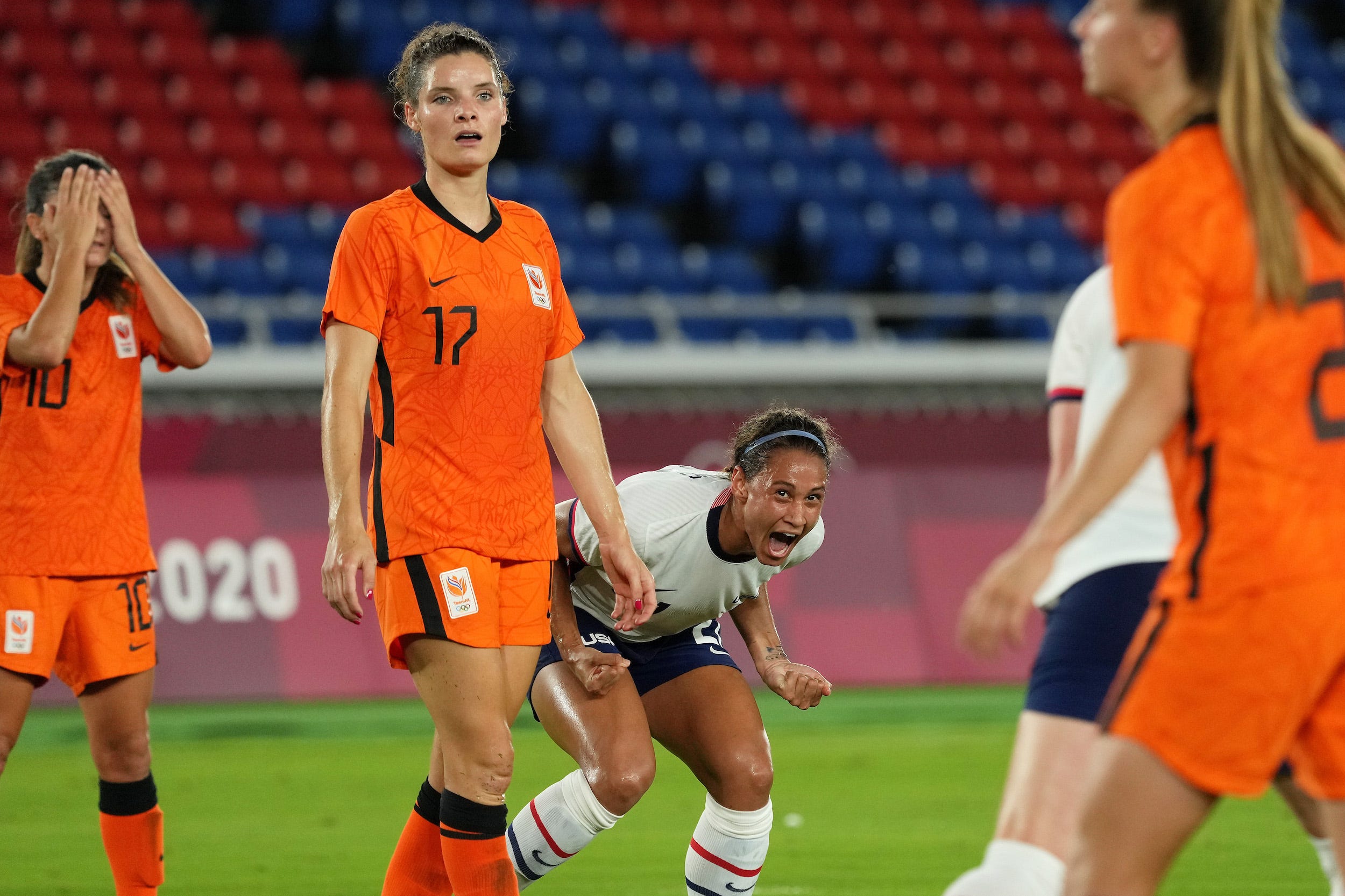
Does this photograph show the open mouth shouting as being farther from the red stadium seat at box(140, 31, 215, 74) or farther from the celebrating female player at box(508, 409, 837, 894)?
the red stadium seat at box(140, 31, 215, 74)

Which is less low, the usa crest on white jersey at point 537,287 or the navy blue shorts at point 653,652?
Answer: the usa crest on white jersey at point 537,287

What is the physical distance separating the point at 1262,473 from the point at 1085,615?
1077 millimetres

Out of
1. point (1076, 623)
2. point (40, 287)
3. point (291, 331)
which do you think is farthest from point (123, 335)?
point (291, 331)

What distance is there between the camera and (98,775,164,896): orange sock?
15.3 feet

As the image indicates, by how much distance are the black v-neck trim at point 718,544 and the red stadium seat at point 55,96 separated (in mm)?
12089

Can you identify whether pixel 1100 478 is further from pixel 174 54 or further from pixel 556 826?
pixel 174 54

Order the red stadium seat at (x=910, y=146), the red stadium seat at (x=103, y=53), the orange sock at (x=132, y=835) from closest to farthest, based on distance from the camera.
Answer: the orange sock at (x=132, y=835), the red stadium seat at (x=103, y=53), the red stadium seat at (x=910, y=146)

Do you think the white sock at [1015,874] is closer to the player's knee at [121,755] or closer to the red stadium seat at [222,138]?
the player's knee at [121,755]

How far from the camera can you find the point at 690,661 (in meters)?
5.12

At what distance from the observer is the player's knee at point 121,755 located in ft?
15.4

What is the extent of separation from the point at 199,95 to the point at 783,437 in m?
12.9

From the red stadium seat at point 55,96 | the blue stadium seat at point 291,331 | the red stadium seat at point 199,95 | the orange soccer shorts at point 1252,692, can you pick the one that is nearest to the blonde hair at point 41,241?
the orange soccer shorts at point 1252,692

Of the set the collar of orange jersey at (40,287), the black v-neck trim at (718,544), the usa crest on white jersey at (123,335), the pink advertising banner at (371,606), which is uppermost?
the collar of orange jersey at (40,287)

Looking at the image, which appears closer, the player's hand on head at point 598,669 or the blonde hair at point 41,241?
the player's hand on head at point 598,669
